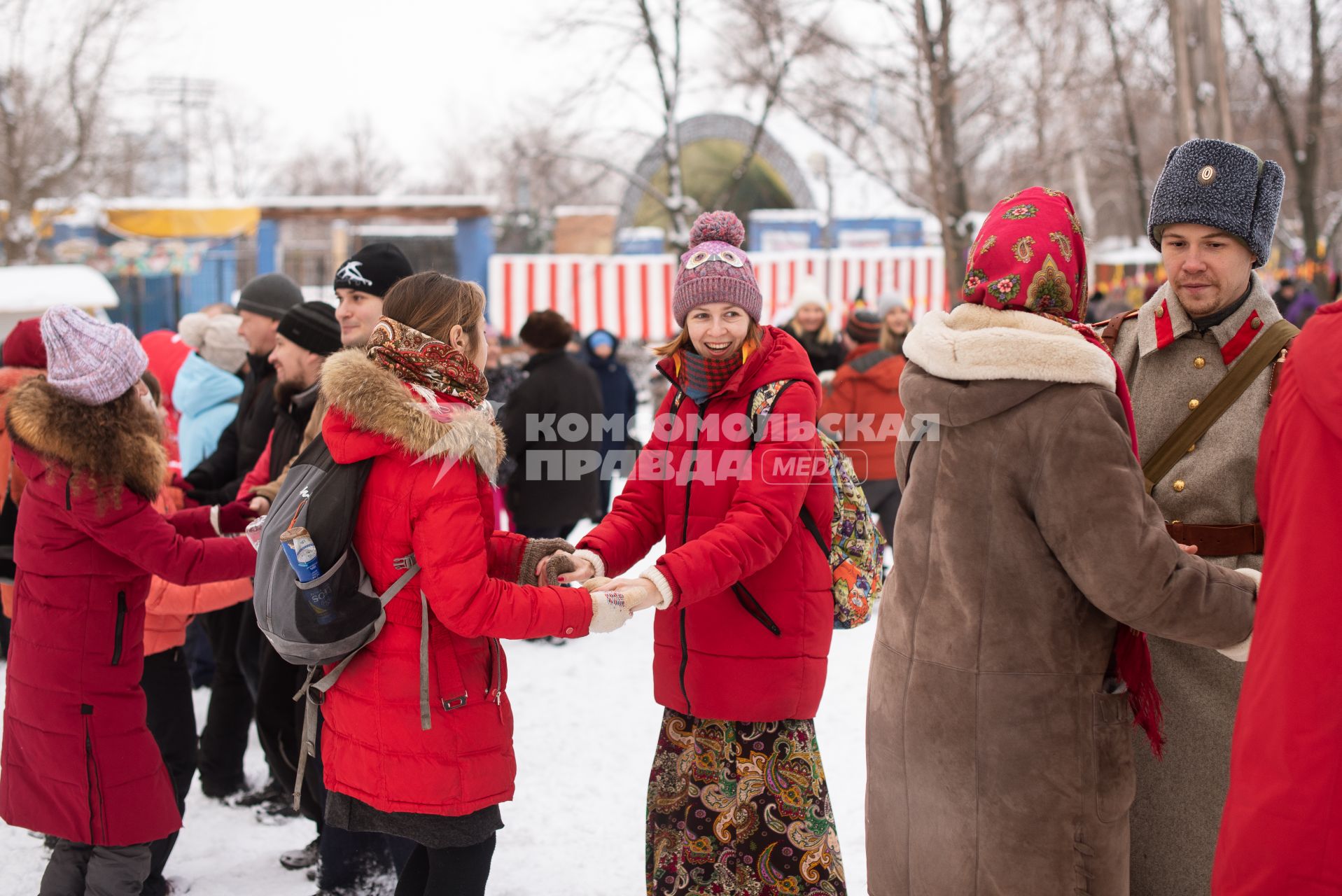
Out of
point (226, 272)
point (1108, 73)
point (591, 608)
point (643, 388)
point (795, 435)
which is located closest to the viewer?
point (591, 608)

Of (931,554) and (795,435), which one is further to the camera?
(795,435)

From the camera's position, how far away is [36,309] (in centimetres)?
995

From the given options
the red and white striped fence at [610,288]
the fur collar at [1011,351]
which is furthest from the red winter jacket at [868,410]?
the red and white striped fence at [610,288]

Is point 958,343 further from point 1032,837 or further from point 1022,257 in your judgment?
point 1032,837

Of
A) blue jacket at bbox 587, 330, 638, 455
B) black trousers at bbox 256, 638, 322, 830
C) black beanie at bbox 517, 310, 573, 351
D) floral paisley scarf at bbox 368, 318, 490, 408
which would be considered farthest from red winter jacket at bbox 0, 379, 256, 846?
blue jacket at bbox 587, 330, 638, 455

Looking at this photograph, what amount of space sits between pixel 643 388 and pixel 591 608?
15.8 meters

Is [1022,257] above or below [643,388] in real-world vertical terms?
above

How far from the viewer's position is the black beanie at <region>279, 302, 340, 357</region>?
374 centimetres

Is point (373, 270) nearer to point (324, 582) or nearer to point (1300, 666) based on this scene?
point (324, 582)

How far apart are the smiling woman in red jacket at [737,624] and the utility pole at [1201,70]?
16.9ft

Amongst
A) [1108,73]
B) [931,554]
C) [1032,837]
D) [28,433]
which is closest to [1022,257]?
[931,554]

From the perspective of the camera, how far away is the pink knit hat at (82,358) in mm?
2939

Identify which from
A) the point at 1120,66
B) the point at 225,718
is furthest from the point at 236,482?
the point at 1120,66

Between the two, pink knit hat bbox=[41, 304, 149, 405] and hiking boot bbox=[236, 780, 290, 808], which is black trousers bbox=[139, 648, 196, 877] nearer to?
hiking boot bbox=[236, 780, 290, 808]
